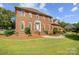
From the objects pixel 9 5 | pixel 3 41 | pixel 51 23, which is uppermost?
pixel 9 5

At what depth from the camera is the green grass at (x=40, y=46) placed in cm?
291

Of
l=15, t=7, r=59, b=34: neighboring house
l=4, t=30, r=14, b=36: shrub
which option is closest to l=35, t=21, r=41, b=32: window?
l=15, t=7, r=59, b=34: neighboring house

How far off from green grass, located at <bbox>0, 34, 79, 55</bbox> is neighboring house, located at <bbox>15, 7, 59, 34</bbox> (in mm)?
137

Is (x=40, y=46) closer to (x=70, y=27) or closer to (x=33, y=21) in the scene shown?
(x=33, y=21)

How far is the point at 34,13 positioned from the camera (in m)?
3.00

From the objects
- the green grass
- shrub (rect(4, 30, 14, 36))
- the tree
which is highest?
the tree

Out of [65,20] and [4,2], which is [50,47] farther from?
[4,2]

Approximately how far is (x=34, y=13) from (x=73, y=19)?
0.49 m

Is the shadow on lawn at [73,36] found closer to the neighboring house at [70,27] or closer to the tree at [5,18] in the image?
the neighboring house at [70,27]

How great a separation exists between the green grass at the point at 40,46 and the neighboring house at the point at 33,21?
0.14 meters


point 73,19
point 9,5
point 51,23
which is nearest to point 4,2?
point 9,5

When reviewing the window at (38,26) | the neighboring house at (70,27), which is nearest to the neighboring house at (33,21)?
the window at (38,26)

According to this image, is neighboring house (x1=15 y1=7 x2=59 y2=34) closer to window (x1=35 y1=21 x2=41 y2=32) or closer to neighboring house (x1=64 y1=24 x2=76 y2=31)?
window (x1=35 y1=21 x2=41 y2=32)

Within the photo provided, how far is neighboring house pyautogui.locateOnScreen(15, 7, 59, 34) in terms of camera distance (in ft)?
9.78
